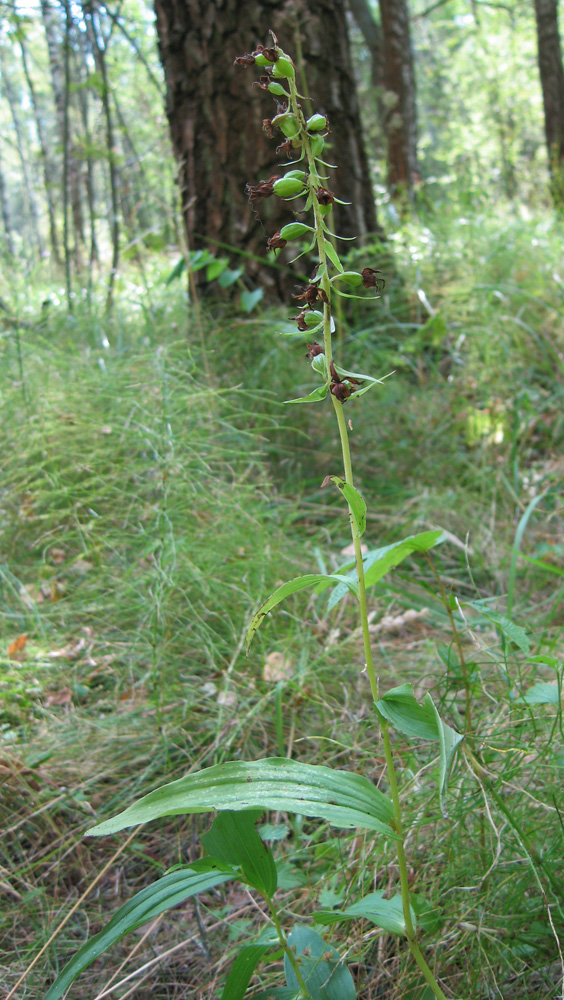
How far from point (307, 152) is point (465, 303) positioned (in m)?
2.38

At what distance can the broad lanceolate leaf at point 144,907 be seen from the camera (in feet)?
2.27

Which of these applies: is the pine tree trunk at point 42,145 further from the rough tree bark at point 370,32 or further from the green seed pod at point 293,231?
the rough tree bark at point 370,32

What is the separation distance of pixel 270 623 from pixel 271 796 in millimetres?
856

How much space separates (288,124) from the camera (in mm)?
719

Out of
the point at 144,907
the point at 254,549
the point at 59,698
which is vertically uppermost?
the point at 144,907

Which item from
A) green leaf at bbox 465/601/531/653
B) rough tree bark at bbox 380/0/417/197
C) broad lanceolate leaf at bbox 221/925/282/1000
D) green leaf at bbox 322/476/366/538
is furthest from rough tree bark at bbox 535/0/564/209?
broad lanceolate leaf at bbox 221/925/282/1000

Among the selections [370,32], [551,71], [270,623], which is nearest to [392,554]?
[270,623]

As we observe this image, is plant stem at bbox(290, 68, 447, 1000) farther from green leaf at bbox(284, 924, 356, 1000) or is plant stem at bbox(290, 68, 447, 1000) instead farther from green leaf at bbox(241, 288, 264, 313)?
green leaf at bbox(241, 288, 264, 313)

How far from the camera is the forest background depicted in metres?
0.95

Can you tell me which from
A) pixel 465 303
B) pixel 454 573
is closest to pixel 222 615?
pixel 454 573

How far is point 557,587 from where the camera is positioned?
1.76 m

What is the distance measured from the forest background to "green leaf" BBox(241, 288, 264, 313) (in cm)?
2

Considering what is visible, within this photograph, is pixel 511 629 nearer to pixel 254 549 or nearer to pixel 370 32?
pixel 254 549

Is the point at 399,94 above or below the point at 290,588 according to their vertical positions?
above
